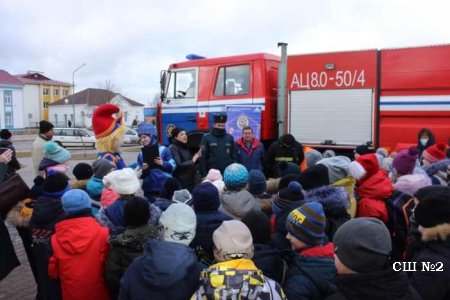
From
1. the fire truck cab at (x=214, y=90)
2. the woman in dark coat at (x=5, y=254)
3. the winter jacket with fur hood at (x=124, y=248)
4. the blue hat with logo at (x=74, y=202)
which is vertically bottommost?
the woman in dark coat at (x=5, y=254)

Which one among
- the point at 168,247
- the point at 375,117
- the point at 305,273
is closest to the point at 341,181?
the point at 305,273

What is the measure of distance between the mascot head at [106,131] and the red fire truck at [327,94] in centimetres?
370

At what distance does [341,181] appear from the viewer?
160 inches

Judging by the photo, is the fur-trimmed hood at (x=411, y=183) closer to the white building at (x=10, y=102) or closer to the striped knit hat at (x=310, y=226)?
the striped knit hat at (x=310, y=226)

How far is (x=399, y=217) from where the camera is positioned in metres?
3.73

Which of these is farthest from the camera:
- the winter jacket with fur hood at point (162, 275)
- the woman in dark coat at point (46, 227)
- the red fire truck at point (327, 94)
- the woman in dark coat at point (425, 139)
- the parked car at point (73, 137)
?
the parked car at point (73, 137)

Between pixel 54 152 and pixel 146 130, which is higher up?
pixel 146 130

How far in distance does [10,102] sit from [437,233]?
7258cm

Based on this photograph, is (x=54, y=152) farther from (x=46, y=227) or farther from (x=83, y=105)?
(x=83, y=105)

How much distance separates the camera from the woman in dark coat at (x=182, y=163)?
5828mm

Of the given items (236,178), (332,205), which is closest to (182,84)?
(236,178)

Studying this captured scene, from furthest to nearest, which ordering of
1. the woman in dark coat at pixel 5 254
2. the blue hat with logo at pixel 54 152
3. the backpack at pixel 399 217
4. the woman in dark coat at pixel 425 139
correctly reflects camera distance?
1. the woman in dark coat at pixel 425 139
2. the blue hat with logo at pixel 54 152
3. the woman in dark coat at pixel 5 254
4. the backpack at pixel 399 217

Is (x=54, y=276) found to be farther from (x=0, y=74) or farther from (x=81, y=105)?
(x=81, y=105)

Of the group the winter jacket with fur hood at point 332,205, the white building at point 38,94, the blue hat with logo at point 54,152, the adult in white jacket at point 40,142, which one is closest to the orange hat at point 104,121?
the blue hat with logo at point 54,152
